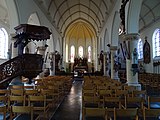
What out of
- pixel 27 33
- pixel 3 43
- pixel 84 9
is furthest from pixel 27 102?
pixel 84 9

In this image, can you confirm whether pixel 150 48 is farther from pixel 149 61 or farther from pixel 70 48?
pixel 70 48

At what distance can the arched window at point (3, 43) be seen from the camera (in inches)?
923

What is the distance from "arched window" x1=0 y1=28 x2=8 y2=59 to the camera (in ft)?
76.9

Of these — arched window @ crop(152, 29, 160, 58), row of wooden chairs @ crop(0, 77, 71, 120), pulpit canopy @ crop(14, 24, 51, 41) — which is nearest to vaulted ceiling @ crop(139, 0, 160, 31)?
arched window @ crop(152, 29, 160, 58)

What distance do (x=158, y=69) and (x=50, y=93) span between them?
15964 mm

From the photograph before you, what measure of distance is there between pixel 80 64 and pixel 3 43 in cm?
1606

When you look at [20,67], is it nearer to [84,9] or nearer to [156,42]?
[156,42]

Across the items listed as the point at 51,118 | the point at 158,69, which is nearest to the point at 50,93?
the point at 51,118

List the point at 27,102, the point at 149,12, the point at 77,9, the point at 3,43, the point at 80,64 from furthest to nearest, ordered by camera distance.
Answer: the point at 80,64 < the point at 77,9 < the point at 3,43 < the point at 149,12 < the point at 27,102

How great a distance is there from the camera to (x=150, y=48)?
21.2 metres

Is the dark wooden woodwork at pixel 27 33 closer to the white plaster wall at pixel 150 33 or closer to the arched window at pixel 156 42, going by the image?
the white plaster wall at pixel 150 33

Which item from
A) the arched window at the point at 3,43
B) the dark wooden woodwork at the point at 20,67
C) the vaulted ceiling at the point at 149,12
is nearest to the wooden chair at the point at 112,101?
the dark wooden woodwork at the point at 20,67

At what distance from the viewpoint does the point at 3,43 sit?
2367 cm

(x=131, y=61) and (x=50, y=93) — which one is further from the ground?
(x=131, y=61)
